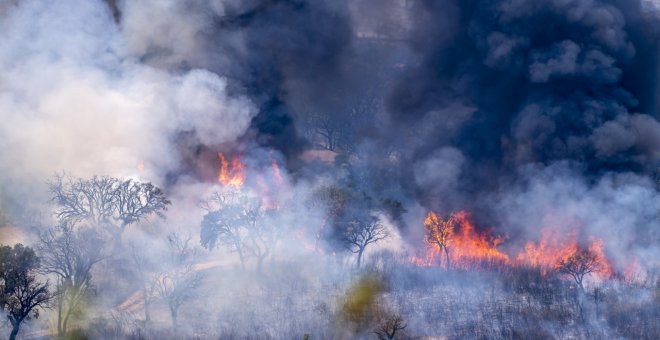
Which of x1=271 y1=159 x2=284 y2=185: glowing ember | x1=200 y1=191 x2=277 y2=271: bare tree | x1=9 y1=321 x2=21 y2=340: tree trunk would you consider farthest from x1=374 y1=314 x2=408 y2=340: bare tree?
x1=271 y1=159 x2=284 y2=185: glowing ember

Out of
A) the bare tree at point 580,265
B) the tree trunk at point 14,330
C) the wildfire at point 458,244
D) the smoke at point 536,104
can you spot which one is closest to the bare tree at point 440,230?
the wildfire at point 458,244

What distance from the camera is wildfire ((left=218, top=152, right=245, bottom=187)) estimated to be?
56438mm

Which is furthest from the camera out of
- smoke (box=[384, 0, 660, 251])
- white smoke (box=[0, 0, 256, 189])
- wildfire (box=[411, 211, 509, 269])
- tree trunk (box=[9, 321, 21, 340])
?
white smoke (box=[0, 0, 256, 189])

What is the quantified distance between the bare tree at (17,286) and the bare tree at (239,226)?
13.0m

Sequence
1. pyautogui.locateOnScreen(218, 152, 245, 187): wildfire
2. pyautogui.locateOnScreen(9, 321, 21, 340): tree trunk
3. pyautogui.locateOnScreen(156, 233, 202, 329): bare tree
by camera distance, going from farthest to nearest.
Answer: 1. pyautogui.locateOnScreen(218, 152, 245, 187): wildfire
2. pyautogui.locateOnScreen(156, 233, 202, 329): bare tree
3. pyautogui.locateOnScreen(9, 321, 21, 340): tree trunk

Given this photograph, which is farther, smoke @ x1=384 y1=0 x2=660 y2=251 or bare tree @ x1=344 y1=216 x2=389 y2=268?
smoke @ x1=384 y1=0 x2=660 y2=251

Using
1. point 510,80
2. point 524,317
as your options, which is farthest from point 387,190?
point 524,317

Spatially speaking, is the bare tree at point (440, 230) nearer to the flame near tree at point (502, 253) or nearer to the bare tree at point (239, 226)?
the flame near tree at point (502, 253)

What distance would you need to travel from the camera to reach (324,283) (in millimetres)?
44219

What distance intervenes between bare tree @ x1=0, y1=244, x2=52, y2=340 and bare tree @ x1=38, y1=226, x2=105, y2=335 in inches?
58.9

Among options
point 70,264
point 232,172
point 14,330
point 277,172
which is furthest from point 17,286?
point 277,172

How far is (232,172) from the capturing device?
57.2m

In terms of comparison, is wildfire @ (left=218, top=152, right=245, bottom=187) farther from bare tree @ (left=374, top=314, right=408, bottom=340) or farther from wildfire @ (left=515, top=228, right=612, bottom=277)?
wildfire @ (left=515, top=228, right=612, bottom=277)

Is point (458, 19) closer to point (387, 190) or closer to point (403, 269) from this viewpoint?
point (387, 190)
